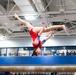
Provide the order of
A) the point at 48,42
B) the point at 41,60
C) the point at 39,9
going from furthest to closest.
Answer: the point at 48,42 → the point at 39,9 → the point at 41,60

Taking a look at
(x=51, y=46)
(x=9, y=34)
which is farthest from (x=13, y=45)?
(x=51, y=46)

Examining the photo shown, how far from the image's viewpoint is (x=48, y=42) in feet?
40.4

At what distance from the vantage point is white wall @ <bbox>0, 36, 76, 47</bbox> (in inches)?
477

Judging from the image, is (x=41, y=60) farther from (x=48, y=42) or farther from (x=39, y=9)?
(x=48, y=42)

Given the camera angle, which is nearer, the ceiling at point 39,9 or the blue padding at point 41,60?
the blue padding at point 41,60

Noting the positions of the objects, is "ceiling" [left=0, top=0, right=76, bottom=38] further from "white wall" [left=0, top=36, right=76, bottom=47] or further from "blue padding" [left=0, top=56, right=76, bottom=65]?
"blue padding" [left=0, top=56, right=76, bottom=65]

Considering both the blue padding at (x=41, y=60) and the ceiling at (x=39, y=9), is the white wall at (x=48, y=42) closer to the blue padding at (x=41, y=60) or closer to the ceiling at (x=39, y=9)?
the ceiling at (x=39, y=9)

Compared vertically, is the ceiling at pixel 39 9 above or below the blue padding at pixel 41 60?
above

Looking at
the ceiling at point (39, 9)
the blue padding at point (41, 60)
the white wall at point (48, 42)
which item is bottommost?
the blue padding at point (41, 60)

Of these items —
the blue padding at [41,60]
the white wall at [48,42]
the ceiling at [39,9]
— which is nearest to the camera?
the blue padding at [41,60]

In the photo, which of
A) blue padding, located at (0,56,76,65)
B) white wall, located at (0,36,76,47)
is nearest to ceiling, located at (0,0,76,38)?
white wall, located at (0,36,76,47)

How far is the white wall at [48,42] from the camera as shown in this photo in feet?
39.8

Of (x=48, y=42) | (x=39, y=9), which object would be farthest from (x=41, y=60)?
(x=48, y=42)

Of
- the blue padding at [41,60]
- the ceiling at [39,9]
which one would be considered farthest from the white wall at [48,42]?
the blue padding at [41,60]
